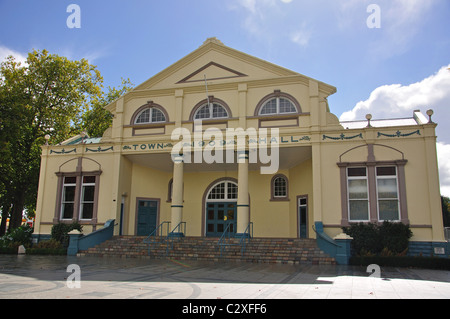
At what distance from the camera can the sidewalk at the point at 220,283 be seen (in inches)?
299

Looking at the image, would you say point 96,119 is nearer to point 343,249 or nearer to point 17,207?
point 17,207

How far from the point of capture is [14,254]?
18.2 metres

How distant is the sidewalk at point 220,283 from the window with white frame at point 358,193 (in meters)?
4.34

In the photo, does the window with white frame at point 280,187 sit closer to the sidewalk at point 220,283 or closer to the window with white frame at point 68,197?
the sidewalk at point 220,283

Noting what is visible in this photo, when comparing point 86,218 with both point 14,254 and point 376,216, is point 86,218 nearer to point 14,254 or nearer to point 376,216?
point 14,254

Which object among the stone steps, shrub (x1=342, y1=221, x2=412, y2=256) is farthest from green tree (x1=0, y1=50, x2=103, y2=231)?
shrub (x1=342, y1=221, x2=412, y2=256)

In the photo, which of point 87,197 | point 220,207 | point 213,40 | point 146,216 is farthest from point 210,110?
point 87,197

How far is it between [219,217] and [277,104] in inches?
287

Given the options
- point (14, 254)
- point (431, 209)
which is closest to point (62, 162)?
point (14, 254)

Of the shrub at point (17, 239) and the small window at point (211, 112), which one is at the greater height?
the small window at point (211, 112)

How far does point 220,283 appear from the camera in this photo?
9.31 meters

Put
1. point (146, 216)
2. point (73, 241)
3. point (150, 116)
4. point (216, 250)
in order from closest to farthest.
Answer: point (216, 250) → point (73, 241) → point (150, 116) → point (146, 216)

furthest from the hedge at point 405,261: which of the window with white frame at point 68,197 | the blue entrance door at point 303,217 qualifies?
the window with white frame at point 68,197

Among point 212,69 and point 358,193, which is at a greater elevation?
point 212,69
